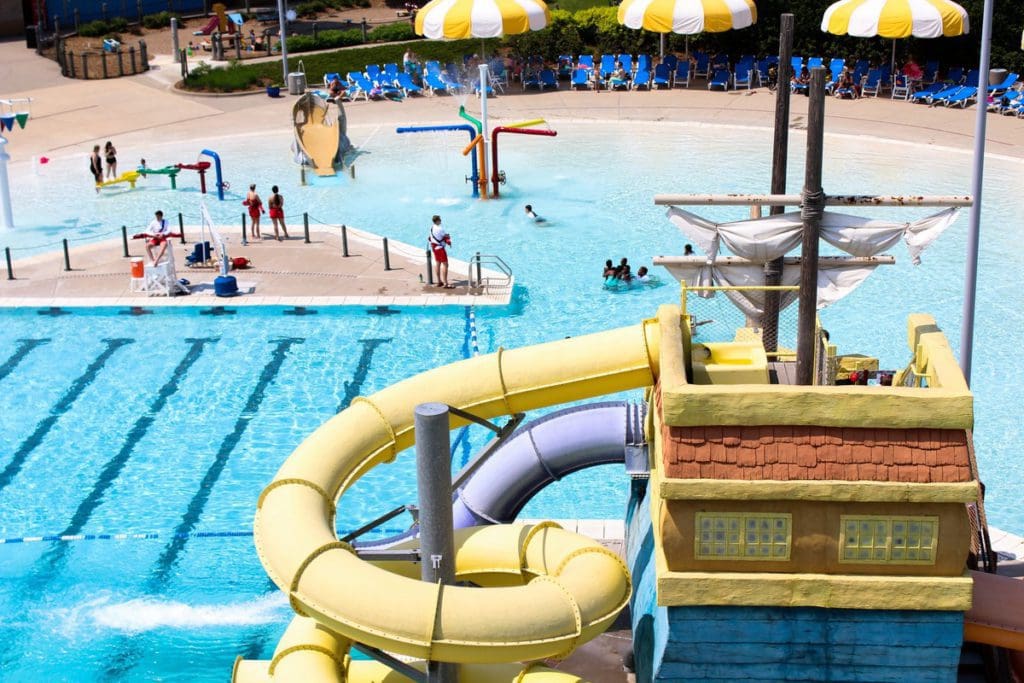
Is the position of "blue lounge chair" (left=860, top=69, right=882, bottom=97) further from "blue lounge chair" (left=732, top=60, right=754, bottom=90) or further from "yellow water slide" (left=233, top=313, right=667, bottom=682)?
"yellow water slide" (left=233, top=313, right=667, bottom=682)

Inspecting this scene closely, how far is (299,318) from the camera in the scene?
829 inches

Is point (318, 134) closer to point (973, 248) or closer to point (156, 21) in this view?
point (156, 21)

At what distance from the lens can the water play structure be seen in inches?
1182

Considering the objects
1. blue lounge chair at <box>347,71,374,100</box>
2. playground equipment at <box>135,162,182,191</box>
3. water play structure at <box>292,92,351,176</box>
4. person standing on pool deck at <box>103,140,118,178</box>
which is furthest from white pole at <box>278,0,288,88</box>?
playground equipment at <box>135,162,182,191</box>

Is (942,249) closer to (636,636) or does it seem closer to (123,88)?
(636,636)

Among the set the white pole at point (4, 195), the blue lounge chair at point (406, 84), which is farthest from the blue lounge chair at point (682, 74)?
the white pole at point (4, 195)

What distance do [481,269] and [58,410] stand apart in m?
7.80

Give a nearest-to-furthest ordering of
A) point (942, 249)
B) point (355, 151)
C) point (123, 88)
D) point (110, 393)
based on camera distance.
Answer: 1. point (110, 393)
2. point (942, 249)
3. point (355, 151)
4. point (123, 88)

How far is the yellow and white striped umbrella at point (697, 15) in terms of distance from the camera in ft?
101

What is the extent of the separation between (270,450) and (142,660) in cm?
461

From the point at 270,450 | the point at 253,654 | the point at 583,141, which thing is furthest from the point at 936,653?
the point at 583,141

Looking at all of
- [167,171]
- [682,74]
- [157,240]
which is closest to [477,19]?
[167,171]

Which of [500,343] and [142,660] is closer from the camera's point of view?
[142,660]

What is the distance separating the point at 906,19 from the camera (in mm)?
29938
